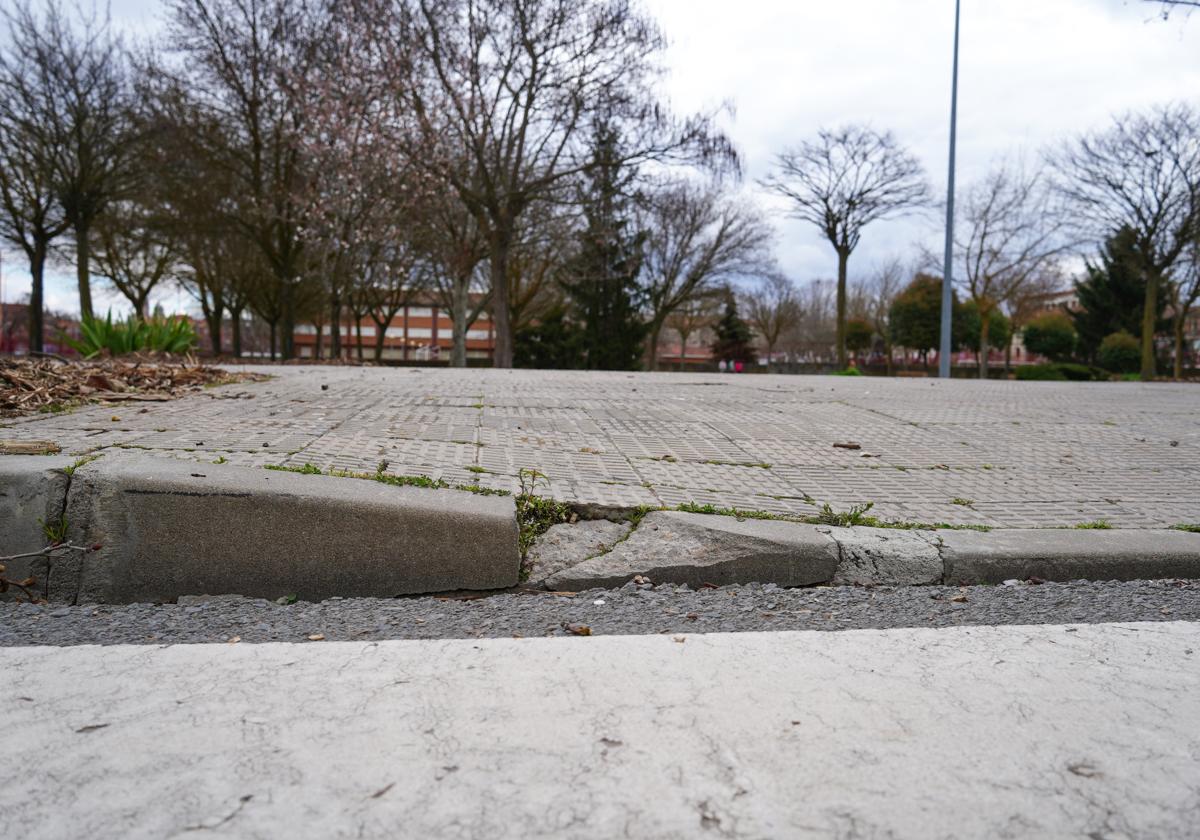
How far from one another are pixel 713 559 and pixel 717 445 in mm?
1784

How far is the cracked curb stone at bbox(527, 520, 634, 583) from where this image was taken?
2.92 meters

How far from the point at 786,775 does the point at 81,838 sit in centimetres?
126

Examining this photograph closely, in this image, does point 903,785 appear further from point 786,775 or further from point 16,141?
point 16,141

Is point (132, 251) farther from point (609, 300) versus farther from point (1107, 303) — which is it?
point (1107, 303)

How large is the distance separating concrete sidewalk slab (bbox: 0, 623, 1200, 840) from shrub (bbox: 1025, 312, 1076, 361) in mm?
51187

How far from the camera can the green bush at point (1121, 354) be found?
34.7m

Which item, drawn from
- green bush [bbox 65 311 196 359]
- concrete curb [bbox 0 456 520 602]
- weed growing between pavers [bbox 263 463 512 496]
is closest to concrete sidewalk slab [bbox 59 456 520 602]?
concrete curb [bbox 0 456 520 602]

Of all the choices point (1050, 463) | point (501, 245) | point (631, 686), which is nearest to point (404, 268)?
point (501, 245)

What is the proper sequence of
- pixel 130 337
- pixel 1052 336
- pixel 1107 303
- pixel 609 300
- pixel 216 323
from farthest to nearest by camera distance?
pixel 1052 336 → pixel 1107 303 → pixel 216 323 → pixel 609 300 → pixel 130 337

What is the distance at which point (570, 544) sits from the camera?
10.0ft

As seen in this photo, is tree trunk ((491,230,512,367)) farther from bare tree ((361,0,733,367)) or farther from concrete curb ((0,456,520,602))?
concrete curb ((0,456,520,602))

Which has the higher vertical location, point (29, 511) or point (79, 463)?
point (79, 463)

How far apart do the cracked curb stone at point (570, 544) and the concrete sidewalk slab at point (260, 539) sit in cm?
11

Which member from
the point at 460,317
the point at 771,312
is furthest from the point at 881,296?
the point at 460,317
